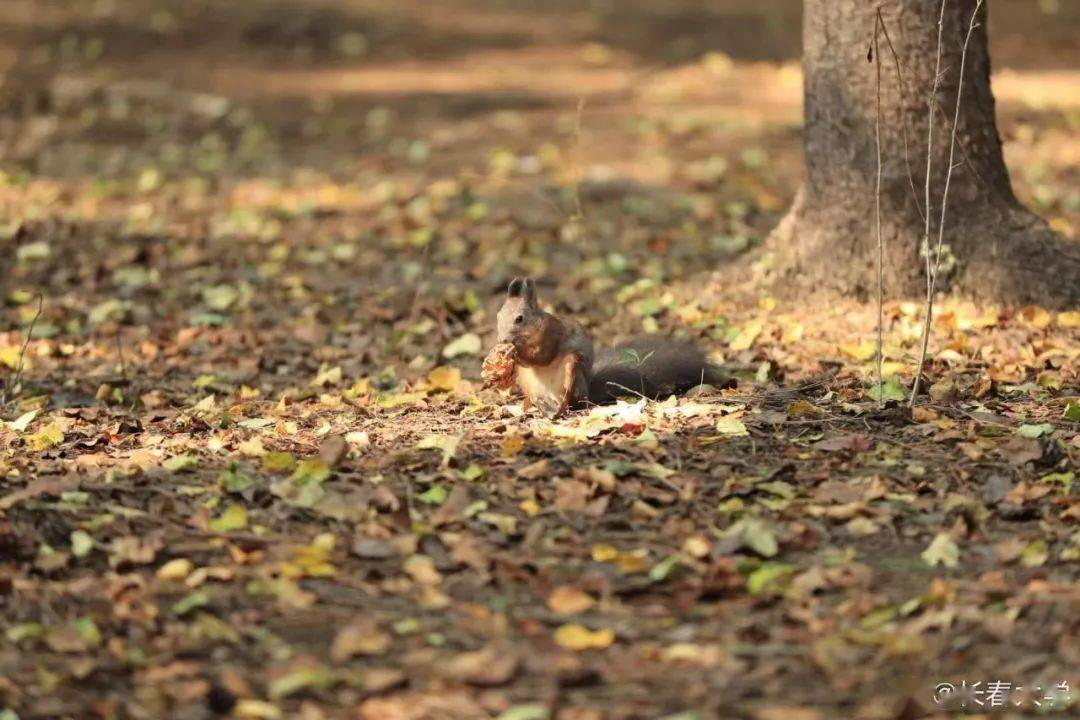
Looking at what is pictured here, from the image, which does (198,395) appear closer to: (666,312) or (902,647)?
(666,312)

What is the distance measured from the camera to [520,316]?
5.07 m

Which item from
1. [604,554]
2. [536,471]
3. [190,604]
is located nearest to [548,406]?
[536,471]

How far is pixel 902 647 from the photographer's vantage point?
3527 mm

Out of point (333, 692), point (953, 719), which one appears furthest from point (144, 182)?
point (953, 719)

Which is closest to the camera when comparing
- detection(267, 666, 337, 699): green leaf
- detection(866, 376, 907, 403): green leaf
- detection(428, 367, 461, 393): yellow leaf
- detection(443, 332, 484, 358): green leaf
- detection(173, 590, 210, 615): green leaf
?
detection(267, 666, 337, 699): green leaf

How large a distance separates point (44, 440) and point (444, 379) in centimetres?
→ 158

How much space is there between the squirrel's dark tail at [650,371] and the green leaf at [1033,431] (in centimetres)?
118

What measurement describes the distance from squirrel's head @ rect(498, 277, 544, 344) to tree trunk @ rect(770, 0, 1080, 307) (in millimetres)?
2004

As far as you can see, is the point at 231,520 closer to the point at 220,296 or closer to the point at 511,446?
the point at 511,446

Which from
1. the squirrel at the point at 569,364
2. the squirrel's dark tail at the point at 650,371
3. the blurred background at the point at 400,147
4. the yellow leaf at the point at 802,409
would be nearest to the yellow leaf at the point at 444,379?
the squirrel at the point at 569,364

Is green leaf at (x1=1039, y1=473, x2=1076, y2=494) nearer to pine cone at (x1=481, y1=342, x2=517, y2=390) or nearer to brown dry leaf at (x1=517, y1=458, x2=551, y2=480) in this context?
brown dry leaf at (x1=517, y1=458, x2=551, y2=480)

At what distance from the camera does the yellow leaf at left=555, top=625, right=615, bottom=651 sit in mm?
3613

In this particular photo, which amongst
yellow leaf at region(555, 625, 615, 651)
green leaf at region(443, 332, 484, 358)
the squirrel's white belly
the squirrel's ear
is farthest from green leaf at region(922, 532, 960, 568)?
green leaf at region(443, 332, 484, 358)

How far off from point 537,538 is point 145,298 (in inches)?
168
